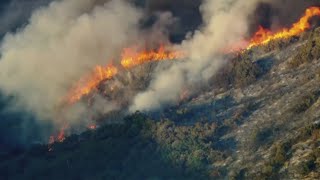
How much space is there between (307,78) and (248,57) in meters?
31.2

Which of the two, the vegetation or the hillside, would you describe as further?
the vegetation

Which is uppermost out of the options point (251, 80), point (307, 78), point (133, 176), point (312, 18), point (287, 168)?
point (312, 18)

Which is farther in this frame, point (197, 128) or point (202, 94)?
point (202, 94)

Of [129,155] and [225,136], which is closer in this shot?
[225,136]

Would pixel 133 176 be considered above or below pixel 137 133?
below

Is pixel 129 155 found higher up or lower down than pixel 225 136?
higher up

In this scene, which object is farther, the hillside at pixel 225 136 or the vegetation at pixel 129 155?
the vegetation at pixel 129 155

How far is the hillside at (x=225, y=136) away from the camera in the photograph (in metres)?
136

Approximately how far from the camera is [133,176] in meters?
150

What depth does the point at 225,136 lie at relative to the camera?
15662cm

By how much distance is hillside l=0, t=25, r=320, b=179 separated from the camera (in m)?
136

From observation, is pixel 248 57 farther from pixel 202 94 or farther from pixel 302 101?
pixel 302 101

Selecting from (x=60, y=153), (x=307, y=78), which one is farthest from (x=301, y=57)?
(x=60, y=153)

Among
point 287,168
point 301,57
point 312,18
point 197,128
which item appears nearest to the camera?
point 287,168
